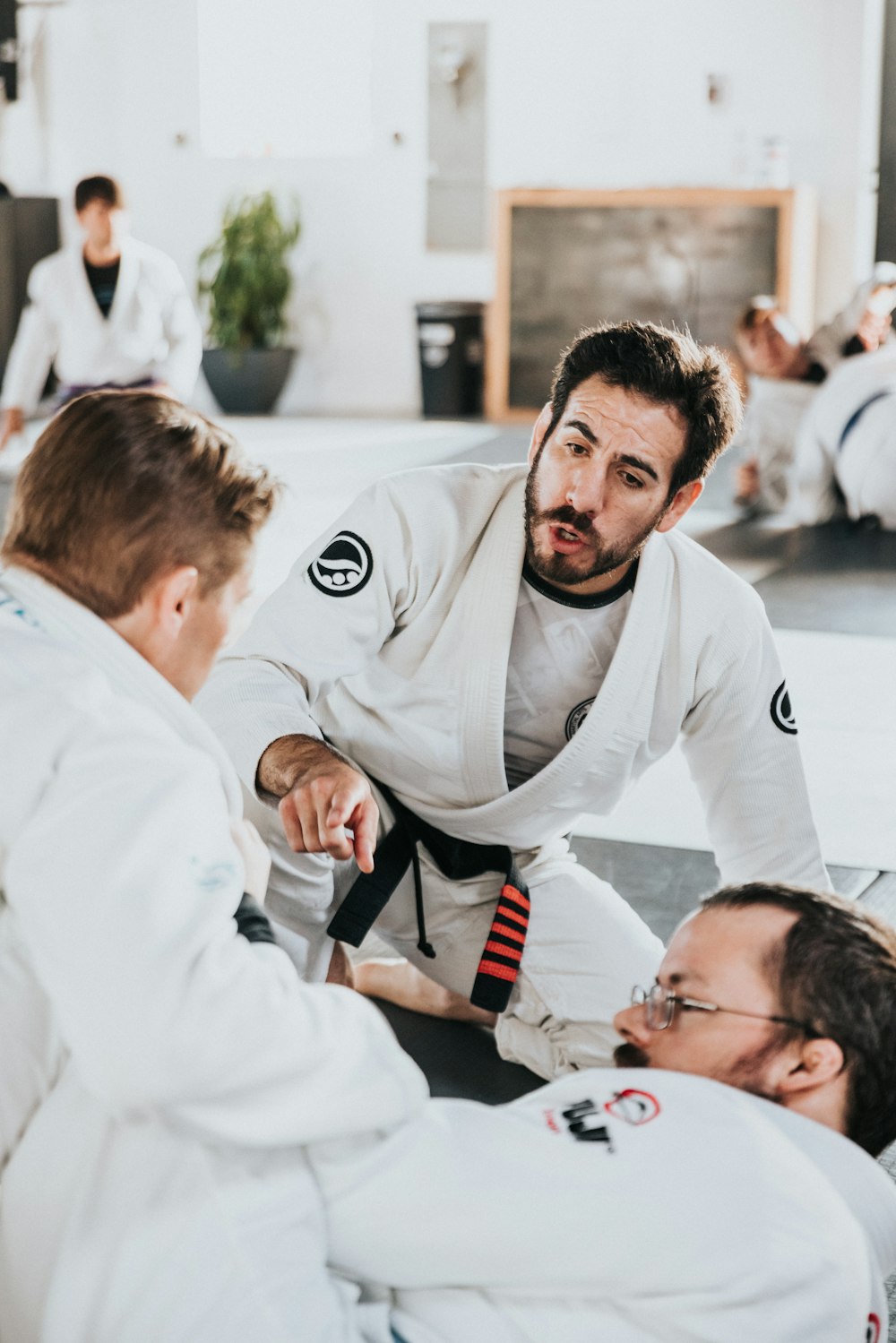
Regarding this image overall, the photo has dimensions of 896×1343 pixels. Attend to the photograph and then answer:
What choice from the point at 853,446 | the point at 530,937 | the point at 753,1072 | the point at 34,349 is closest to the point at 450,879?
the point at 530,937

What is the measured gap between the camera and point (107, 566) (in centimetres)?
136

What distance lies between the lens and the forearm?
6.68ft

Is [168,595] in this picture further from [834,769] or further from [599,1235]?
[834,769]

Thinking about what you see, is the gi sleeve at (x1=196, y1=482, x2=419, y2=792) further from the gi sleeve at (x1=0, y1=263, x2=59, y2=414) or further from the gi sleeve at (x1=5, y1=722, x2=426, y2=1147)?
the gi sleeve at (x1=0, y1=263, x2=59, y2=414)

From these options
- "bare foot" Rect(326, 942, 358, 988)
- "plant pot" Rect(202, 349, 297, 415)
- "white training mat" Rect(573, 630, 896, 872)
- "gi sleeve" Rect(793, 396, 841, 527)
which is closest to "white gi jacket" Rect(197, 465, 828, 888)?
"bare foot" Rect(326, 942, 358, 988)

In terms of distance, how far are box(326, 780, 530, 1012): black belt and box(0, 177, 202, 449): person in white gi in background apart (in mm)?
4679

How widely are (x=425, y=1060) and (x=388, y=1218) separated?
1.10 metres

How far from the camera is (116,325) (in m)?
Answer: 6.87

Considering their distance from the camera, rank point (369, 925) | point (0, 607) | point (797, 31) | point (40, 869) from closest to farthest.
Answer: point (40, 869) < point (0, 607) < point (369, 925) < point (797, 31)

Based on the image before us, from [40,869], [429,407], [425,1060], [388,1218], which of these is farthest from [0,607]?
[429,407]

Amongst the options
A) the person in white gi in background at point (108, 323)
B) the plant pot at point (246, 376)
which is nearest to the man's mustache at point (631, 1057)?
the person in white gi in background at point (108, 323)

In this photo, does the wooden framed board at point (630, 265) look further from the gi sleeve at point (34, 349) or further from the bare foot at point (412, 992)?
the bare foot at point (412, 992)

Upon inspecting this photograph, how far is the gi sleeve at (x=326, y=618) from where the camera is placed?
7.23 ft

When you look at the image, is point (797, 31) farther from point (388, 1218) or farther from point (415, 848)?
point (388, 1218)
